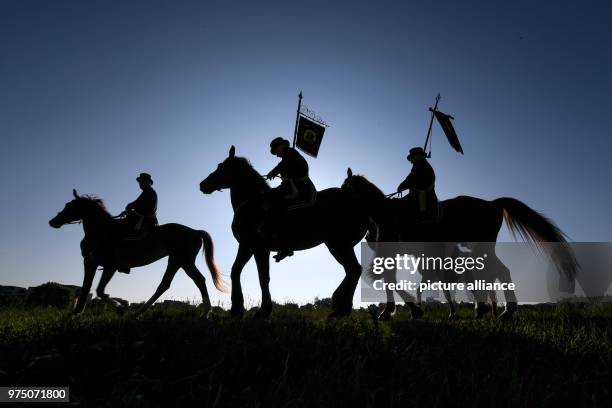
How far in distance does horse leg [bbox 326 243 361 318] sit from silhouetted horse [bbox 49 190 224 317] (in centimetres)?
350

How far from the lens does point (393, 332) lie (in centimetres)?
454

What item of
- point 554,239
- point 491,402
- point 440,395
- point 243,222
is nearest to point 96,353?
point 440,395

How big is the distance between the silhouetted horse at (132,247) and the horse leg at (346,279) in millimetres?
3497

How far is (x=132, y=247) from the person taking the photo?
31.6ft

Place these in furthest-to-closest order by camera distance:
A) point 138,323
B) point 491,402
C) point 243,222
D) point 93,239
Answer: point 93,239 → point 243,222 → point 138,323 → point 491,402

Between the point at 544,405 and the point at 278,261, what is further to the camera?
the point at 278,261

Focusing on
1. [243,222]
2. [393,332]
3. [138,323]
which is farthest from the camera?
[243,222]

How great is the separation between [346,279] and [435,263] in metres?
2.38

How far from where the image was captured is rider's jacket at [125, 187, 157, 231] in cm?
930

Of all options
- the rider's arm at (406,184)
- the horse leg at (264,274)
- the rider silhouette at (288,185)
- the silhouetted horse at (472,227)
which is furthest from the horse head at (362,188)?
the horse leg at (264,274)

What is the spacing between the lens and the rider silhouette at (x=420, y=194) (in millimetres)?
8016

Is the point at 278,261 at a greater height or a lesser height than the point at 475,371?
greater

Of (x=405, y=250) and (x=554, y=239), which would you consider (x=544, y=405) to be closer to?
(x=405, y=250)

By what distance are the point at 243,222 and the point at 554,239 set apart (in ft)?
20.7
